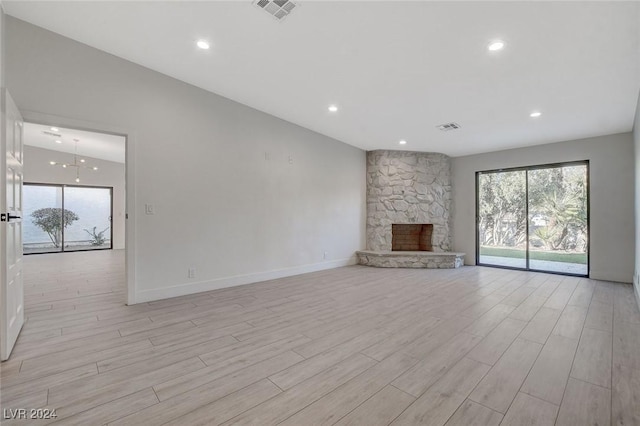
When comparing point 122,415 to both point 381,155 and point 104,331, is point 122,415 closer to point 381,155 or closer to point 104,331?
point 104,331

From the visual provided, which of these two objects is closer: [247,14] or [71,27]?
[247,14]

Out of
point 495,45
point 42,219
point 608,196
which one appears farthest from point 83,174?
point 608,196

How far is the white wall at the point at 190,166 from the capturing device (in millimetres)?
2959

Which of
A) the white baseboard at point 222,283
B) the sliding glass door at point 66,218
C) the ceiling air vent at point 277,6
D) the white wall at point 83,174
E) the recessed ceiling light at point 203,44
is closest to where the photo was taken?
the ceiling air vent at point 277,6

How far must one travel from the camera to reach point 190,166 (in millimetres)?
3859

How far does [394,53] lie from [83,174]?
10.3 metres

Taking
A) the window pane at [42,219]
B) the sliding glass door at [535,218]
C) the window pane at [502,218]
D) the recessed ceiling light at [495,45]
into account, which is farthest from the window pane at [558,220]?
the window pane at [42,219]

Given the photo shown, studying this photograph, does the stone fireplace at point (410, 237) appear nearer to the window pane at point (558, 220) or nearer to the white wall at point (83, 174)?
the window pane at point (558, 220)

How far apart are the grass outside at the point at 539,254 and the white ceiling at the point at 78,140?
8612mm

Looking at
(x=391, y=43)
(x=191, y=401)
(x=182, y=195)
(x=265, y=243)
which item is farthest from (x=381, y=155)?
(x=191, y=401)

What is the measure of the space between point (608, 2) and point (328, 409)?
3.44 meters

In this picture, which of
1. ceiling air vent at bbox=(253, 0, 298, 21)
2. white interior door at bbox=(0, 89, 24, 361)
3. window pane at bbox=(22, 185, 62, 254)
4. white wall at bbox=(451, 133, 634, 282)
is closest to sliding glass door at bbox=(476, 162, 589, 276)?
white wall at bbox=(451, 133, 634, 282)

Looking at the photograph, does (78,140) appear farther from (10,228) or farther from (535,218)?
(535,218)

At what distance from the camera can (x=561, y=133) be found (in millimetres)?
5023
